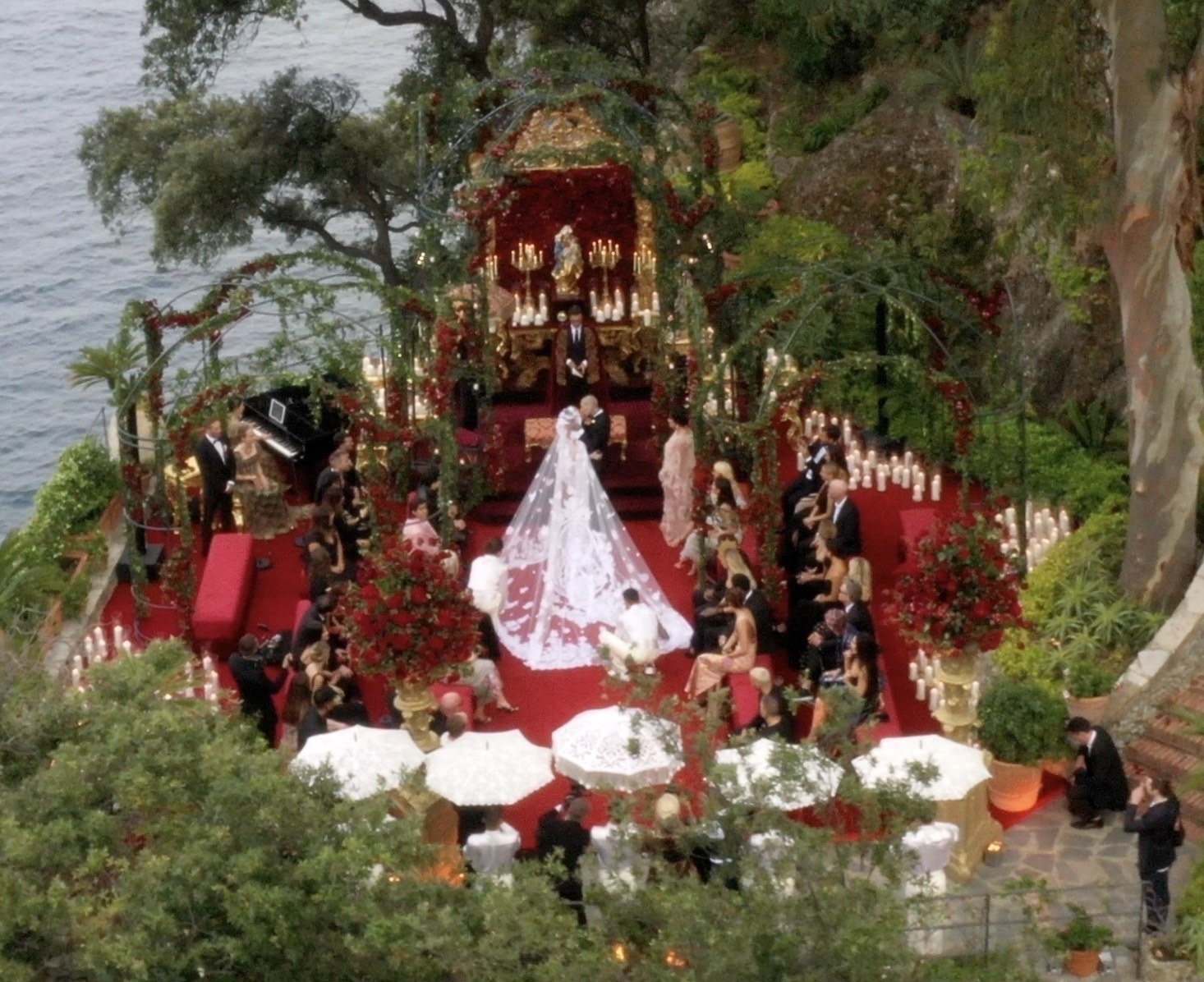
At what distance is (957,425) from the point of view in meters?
19.0

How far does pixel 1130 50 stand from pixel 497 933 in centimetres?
970

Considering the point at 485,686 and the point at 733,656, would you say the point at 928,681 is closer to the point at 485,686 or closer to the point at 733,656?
the point at 733,656

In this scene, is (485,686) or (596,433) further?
(596,433)

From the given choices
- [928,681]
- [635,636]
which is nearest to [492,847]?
[635,636]

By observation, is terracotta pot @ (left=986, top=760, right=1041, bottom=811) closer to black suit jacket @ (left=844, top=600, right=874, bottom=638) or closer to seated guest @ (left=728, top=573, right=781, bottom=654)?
black suit jacket @ (left=844, top=600, right=874, bottom=638)

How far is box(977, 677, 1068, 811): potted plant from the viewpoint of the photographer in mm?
15969

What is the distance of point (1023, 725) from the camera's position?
1595 cm

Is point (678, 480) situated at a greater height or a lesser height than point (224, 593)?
greater

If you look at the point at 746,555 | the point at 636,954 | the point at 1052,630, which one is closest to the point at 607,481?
the point at 746,555

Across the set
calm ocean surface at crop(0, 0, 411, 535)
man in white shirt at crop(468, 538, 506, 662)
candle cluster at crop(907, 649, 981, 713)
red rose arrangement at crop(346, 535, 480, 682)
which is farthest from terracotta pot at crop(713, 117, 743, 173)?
red rose arrangement at crop(346, 535, 480, 682)

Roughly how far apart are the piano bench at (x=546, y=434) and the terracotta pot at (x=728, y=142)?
897cm

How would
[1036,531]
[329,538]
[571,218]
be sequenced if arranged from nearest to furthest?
[329,538] < [1036,531] < [571,218]

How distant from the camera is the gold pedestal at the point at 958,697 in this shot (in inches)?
641

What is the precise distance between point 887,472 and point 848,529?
126 inches
